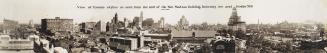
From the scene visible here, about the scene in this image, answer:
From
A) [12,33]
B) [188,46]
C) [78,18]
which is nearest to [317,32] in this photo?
[188,46]

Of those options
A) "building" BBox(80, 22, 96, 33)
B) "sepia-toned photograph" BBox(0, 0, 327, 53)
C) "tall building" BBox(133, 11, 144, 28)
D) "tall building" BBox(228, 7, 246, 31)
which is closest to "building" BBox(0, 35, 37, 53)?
"sepia-toned photograph" BBox(0, 0, 327, 53)

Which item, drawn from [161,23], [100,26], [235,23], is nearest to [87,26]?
[100,26]

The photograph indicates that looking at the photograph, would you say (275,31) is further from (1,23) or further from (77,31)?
(1,23)

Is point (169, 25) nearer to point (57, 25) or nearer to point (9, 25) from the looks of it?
point (57, 25)

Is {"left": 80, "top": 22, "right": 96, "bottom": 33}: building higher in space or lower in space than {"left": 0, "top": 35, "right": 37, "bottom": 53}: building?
higher

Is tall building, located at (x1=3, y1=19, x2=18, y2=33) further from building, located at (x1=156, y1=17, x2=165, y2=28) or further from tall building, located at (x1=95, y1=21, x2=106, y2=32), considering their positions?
building, located at (x1=156, y1=17, x2=165, y2=28)

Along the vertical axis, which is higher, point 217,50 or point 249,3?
point 249,3

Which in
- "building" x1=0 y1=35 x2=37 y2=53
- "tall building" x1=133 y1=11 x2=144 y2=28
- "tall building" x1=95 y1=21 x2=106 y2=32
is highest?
"tall building" x1=133 y1=11 x2=144 y2=28
